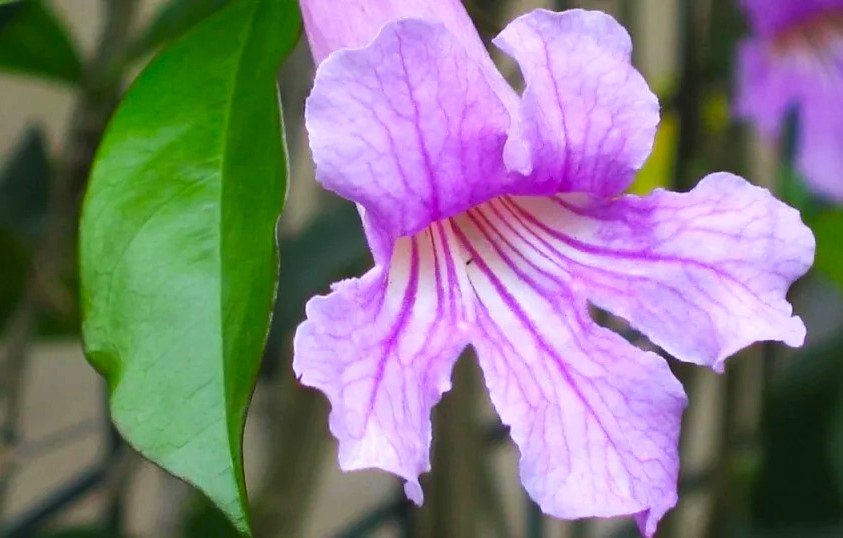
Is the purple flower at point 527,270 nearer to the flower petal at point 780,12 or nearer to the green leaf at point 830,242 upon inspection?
the green leaf at point 830,242

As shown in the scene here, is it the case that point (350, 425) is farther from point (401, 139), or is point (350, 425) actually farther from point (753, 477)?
point (753, 477)

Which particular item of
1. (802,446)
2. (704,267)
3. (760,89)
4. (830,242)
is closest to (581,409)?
(704,267)

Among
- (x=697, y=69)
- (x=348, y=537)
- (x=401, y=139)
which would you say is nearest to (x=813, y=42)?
(x=697, y=69)

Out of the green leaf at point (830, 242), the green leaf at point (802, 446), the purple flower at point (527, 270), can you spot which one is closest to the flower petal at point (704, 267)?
the purple flower at point (527, 270)

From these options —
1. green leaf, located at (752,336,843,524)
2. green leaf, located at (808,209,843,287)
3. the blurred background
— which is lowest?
green leaf, located at (752,336,843,524)

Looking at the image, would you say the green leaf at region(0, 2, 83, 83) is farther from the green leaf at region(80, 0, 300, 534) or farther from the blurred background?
the green leaf at region(80, 0, 300, 534)

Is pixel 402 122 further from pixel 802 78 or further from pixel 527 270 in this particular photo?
pixel 802 78

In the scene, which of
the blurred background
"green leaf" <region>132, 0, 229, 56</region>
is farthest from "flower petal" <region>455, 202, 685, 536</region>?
"green leaf" <region>132, 0, 229, 56</region>
